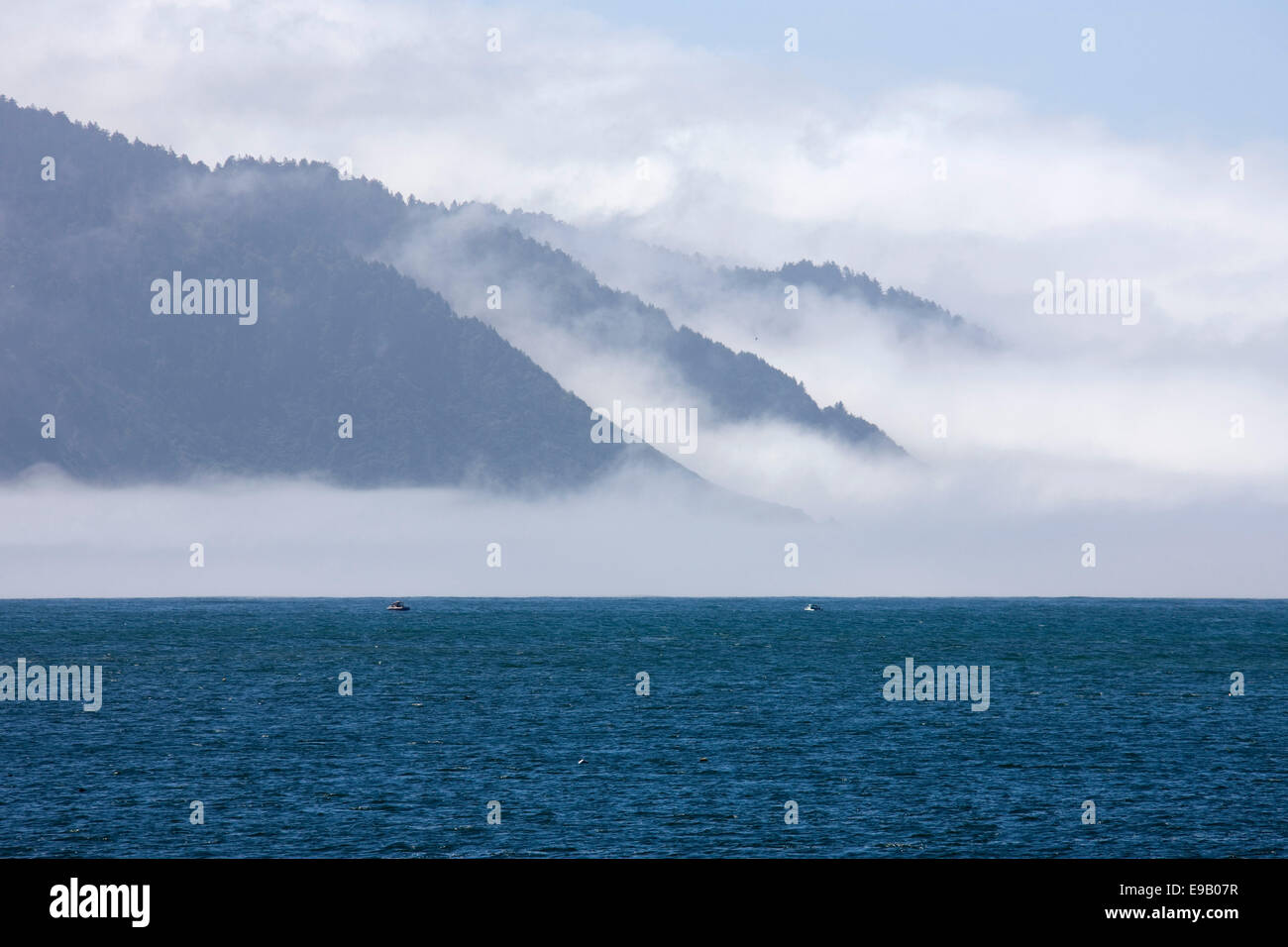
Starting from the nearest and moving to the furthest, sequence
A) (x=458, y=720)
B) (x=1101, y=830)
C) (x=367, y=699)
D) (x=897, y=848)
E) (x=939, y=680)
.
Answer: (x=897, y=848), (x=1101, y=830), (x=458, y=720), (x=367, y=699), (x=939, y=680)

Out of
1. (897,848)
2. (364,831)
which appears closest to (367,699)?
(364,831)

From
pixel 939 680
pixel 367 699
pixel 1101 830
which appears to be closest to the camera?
pixel 1101 830

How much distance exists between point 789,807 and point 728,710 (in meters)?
46.2

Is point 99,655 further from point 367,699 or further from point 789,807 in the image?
point 789,807

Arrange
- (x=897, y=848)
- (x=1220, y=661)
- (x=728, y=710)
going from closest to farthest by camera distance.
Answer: (x=897, y=848) < (x=728, y=710) < (x=1220, y=661)

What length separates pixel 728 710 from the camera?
4574 inches

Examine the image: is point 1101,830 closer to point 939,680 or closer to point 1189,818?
point 1189,818

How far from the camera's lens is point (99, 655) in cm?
18875

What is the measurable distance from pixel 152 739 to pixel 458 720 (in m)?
23.1

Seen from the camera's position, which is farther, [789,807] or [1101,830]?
[789,807]
